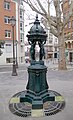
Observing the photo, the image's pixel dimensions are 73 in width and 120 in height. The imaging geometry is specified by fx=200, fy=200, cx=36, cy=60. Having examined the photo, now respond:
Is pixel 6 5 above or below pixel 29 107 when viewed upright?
above

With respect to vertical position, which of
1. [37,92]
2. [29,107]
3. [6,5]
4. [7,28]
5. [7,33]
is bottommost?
[29,107]

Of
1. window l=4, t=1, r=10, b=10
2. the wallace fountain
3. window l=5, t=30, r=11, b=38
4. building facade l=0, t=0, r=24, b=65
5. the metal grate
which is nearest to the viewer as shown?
the metal grate

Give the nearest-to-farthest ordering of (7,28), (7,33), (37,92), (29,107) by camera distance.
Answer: (29,107) → (37,92) → (7,28) → (7,33)

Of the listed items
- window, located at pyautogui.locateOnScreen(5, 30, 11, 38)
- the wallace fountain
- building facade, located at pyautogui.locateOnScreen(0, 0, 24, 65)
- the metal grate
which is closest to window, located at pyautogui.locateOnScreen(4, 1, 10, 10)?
building facade, located at pyautogui.locateOnScreen(0, 0, 24, 65)

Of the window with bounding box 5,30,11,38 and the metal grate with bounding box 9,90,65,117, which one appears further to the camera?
the window with bounding box 5,30,11,38

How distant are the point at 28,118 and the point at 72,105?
173 centimetres

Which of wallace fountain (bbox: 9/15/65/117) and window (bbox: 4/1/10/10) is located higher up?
window (bbox: 4/1/10/10)

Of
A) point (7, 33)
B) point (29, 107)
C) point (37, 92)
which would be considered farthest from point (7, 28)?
point (29, 107)

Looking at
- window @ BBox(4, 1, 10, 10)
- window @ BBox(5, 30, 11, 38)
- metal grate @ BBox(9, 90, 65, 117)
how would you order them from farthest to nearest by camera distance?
window @ BBox(5, 30, 11, 38) < window @ BBox(4, 1, 10, 10) < metal grate @ BBox(9, 90, 65, 117)

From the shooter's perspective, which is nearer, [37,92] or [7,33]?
[37,92]

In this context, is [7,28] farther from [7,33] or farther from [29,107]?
[29,107]

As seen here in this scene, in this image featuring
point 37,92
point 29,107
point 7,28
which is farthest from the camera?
point 7,28

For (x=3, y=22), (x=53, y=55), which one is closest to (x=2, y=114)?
(x=3, y=22)

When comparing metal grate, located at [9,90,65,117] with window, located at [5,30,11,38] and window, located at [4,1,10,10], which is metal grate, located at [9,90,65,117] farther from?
window, located at [4,1,10,10]
